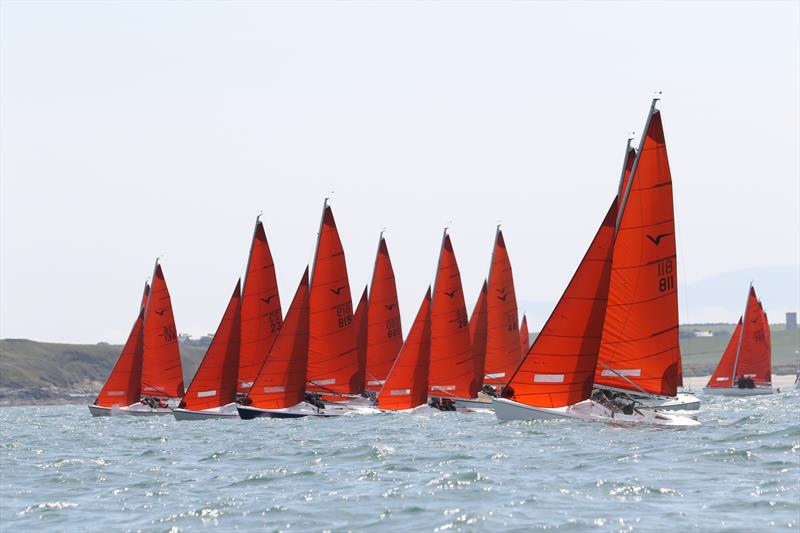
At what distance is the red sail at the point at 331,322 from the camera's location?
61969 millimetres

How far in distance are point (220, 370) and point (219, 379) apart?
1.49 ft

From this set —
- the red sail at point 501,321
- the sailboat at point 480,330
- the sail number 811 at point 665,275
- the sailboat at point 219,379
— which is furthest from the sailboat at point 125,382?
the sail number 811 at point 665,275

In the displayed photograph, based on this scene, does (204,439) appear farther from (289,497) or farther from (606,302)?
(289,497)

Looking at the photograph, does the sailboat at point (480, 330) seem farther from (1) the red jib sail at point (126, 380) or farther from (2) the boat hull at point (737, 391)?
(2) the boat hull at point (737, 391)

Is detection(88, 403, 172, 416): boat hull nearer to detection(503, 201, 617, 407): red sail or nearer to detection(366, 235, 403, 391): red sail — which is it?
detection(366, 235, 403, 391): red sail

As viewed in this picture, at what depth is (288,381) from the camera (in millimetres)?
60062

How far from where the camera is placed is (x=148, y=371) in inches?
3009

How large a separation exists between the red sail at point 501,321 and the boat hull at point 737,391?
35.3 metres

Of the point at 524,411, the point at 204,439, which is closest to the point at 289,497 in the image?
the point at 524,411

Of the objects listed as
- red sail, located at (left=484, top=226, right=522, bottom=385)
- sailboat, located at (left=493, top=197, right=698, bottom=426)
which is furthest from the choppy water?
red sail, located at (left=484, top=226, right=522, bottom=385)

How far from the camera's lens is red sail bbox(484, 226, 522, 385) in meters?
73.1

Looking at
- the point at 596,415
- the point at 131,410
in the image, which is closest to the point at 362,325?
the point at 131,410

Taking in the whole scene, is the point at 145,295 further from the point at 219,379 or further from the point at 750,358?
the point at 750,358

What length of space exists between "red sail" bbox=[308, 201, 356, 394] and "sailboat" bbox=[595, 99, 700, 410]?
22.5 meters
